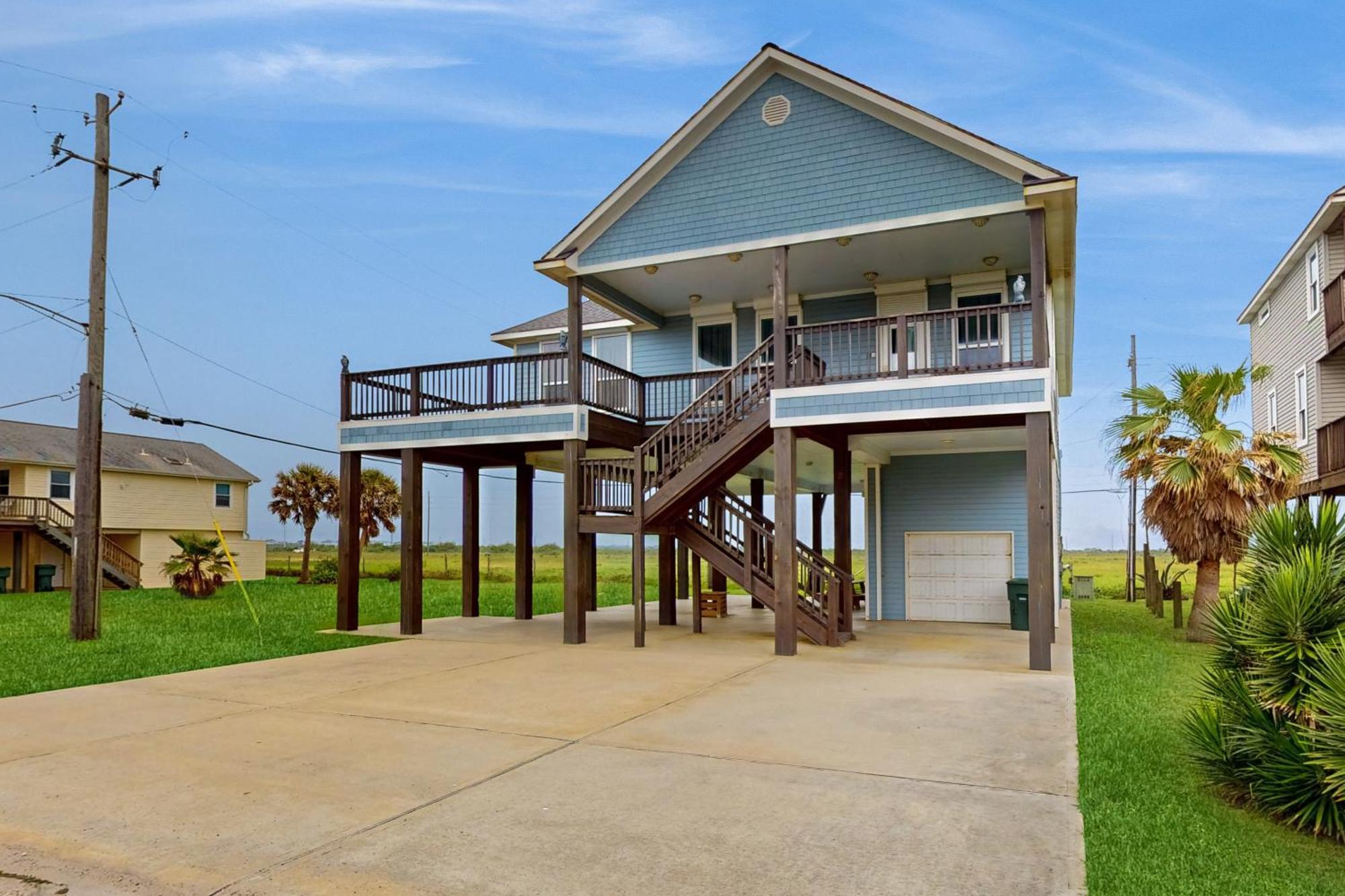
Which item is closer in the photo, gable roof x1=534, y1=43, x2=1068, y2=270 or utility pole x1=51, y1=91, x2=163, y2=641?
gable roof x1=534, y1=43, x2=1068, y2=270

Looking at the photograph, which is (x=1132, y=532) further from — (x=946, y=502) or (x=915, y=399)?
(x=915, y=399)

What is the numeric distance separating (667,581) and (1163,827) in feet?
44.4

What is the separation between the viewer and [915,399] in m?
12.5

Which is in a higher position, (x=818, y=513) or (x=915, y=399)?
(x=915, y=399)

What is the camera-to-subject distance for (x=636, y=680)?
36.0 ft

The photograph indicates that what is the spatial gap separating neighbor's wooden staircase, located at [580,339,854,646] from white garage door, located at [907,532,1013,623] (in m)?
4.09

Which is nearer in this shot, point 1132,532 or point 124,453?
point 1132,532

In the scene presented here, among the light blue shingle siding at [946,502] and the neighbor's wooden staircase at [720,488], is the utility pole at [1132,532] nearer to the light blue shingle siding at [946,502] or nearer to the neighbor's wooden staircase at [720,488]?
the light blue shingle siding at [946,502]

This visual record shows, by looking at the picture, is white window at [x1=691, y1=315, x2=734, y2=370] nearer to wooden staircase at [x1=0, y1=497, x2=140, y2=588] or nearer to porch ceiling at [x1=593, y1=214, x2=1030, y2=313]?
porch ceiling at [x1=593, y1=214, x2=1030, y2=313]

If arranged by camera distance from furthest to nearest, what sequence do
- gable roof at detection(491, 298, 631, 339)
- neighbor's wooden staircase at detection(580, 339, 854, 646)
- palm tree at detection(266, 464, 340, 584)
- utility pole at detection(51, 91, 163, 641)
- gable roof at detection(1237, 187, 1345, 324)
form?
1. palm tree at detection(266, 464, 340, 584)
2. gable roof at detection(491, 298, 631, 339)
3. gable roof at detection(1237, 187, 1345, 324)
4. utility pole at detection(51, 91, 163, 641)
5. neighbor's wooden staircase at detection(580, 339, 854, 646)

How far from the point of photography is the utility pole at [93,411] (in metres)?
15.5

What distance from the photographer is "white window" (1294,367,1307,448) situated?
22.0 metres

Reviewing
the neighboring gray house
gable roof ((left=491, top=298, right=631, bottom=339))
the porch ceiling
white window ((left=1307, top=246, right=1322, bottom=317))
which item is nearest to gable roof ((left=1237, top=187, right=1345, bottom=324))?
the neighboring gray house

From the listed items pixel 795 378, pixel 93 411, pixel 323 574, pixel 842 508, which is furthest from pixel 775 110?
pixel 323 574
